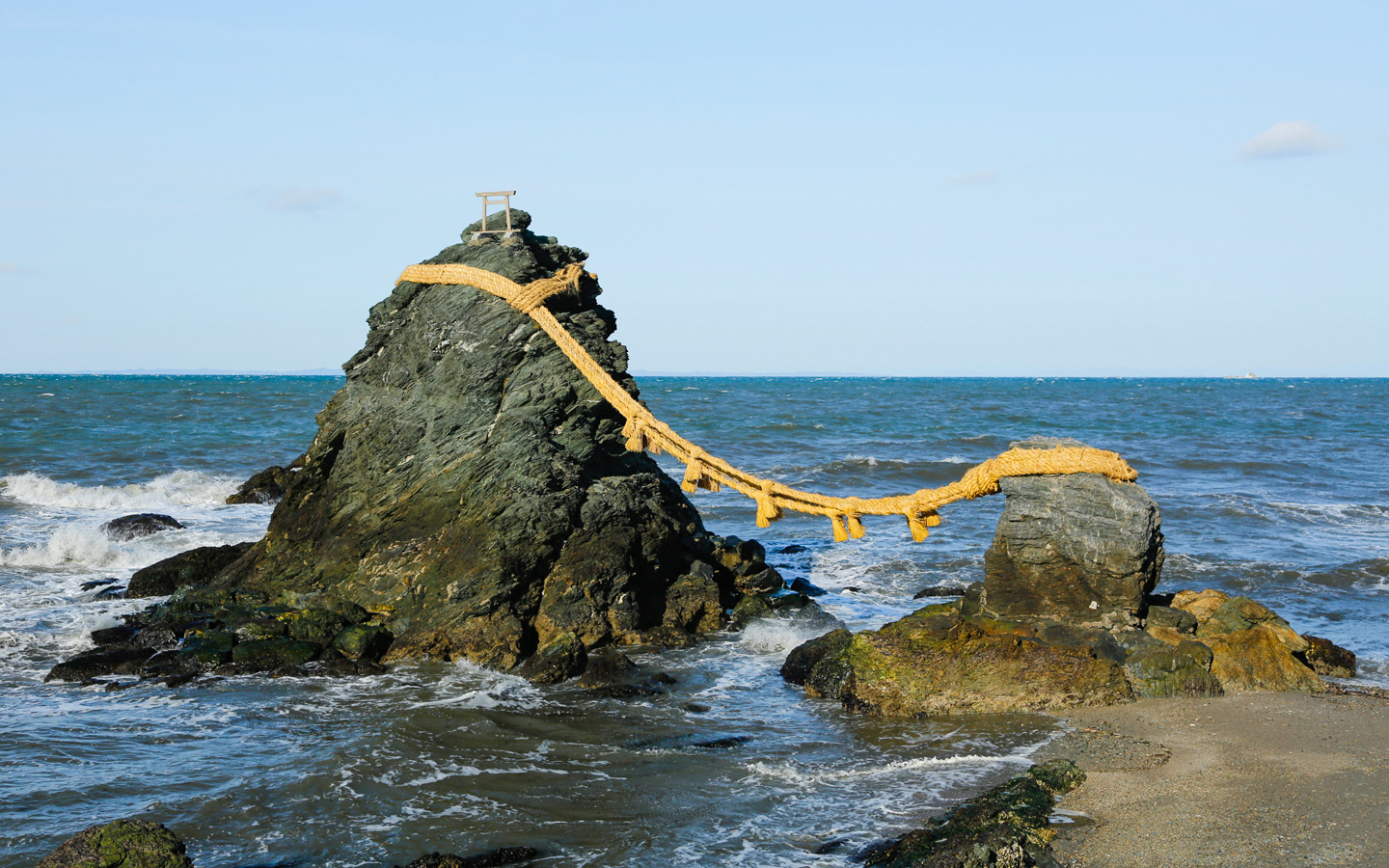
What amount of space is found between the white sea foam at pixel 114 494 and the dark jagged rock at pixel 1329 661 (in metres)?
17.5

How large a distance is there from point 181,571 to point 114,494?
8933 millimetres

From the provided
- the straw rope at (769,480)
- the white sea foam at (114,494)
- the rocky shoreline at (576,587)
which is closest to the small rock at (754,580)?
the rocky shoreline at (576,587)

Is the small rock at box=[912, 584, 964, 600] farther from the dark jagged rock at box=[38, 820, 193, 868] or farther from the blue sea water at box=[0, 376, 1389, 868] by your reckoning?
the dark jagged rock at box=[38, 820, 193, 868]

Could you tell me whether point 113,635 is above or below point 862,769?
above

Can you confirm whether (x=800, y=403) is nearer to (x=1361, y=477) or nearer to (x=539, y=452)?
(x=1361, y=477)

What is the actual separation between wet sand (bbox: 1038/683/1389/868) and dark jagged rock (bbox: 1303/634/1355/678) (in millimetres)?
884

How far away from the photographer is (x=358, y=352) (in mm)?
12070

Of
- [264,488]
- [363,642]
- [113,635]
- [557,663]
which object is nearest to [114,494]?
[264,488]

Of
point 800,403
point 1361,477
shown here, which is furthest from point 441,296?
point 800,403

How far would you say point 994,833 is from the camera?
17.1 feet

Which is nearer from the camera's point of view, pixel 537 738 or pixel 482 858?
pixel 482 858

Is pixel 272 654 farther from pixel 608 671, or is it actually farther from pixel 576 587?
pixel 608 671

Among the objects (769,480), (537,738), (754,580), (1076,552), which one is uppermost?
(769,480)

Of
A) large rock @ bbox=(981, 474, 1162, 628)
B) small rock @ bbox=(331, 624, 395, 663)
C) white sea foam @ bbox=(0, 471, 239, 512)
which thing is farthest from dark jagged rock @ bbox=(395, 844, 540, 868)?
white sea foam @ bbox=(0, 471, 239, 512)
